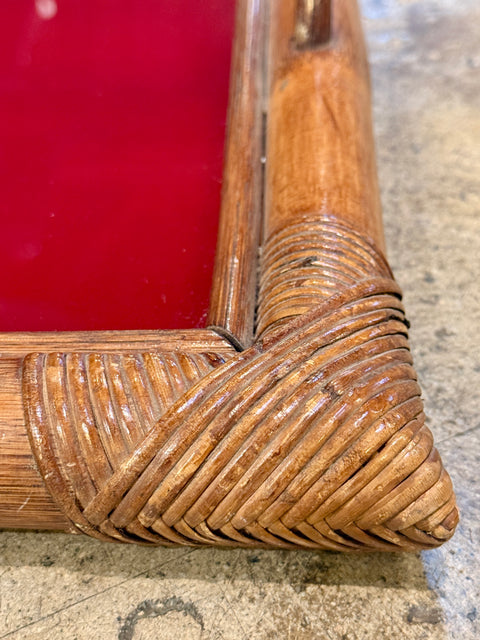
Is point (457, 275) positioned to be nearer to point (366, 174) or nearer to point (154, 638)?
point (366, 174)

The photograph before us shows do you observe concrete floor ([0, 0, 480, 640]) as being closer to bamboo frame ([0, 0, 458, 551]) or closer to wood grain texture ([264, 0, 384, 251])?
bamboo frame ([0, 0, 458, 551])

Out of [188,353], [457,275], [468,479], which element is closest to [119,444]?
[188,353]

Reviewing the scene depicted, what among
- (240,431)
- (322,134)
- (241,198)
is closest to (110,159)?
(241,198)

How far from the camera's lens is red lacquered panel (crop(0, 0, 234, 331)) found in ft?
4.09

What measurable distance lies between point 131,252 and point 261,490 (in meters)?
0.63

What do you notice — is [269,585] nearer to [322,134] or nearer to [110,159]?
[322,134]

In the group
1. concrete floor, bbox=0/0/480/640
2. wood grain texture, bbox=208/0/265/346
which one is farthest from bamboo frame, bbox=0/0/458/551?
concrete floor, bbox=0/0/480/640

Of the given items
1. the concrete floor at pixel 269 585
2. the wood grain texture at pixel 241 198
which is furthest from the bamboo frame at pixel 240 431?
the concrete floor at pixel 269 585

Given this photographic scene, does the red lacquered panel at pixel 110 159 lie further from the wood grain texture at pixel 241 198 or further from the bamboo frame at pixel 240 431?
the bamboo frame at pixel 240 431

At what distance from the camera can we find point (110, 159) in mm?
1496

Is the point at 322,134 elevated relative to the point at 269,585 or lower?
elevated

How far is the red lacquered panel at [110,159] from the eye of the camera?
125 cm

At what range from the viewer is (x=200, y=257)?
1.30 metres

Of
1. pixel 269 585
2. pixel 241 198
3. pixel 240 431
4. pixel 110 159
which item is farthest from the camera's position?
pixel 110 159
